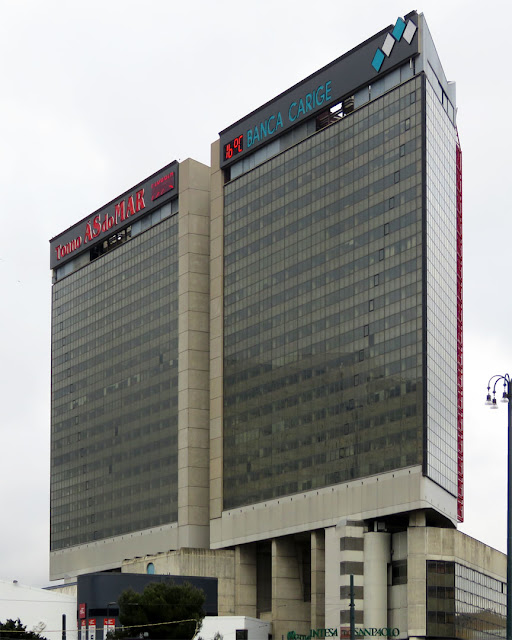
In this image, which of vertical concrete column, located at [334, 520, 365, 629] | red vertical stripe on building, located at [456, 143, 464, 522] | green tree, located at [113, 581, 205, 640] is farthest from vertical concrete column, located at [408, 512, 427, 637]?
green tree, located at [113, 581, 205, 640]

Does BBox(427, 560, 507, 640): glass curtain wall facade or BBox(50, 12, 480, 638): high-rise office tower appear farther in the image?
BBox(50, 12, 480, 638): high-rise office tower

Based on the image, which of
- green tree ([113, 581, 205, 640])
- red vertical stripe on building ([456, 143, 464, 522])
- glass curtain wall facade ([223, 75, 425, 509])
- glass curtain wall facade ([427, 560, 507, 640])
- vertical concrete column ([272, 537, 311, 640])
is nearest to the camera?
green tree ([113, 581, 205, 640])

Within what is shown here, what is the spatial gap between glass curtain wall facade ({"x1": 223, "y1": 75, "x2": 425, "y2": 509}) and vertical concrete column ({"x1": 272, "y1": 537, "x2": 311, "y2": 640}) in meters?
8.55

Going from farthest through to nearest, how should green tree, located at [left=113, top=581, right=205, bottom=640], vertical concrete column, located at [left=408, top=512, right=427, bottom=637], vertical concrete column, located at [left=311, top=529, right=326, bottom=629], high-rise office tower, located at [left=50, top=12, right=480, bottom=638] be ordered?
vertical concrete column, located at [left=311, top=529, right=326, bottom=629] < high-rise office tower, located at [left=50, top=12, right=480, bottom=638] < vertical concrete column, located at [left=408, top=512, right=427, bottom=637] < green tree, located at [left=113, top=581, right=205, bottom=640]

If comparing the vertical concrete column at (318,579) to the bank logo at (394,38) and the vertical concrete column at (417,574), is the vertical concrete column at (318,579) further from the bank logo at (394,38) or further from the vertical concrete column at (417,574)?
the bank logo at (394,38)

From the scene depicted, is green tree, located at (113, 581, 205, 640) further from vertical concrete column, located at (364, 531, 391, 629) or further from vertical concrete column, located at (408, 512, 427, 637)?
vertical concrete column, located at (408, 512, 427, 637)

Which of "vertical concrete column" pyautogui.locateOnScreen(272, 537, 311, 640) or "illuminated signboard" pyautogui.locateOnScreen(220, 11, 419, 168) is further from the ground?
"illuminated signboard" pyautogui.locateOnScreen(220, 11, 419, 168)

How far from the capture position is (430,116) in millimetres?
175750

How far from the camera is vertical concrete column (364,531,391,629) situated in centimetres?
17262

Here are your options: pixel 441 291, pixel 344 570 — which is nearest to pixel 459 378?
pixel 441 291

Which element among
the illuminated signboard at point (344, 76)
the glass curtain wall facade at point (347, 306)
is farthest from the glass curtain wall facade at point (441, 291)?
the illuminated signboard at point (344, 76)

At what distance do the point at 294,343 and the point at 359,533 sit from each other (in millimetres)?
30969

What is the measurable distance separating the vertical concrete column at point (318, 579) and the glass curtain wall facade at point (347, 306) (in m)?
7.43

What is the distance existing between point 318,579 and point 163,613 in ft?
107
